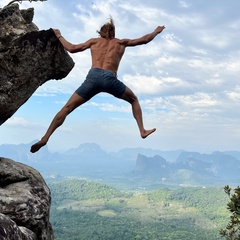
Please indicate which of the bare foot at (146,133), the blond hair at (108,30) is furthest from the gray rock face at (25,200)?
the blond hair at (108,30)

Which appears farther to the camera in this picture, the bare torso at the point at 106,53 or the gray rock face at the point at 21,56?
the gray rock face at the point at 21,56

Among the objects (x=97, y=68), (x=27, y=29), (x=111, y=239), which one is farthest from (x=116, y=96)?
(x=111, y=239)

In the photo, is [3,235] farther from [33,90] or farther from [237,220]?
[237,220]

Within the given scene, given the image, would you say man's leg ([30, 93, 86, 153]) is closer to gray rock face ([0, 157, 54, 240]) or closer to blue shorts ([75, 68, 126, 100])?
blue shorts ([75, 68, 126, 100])

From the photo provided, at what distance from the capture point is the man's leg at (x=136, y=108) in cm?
769

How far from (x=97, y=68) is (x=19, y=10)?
4260mm

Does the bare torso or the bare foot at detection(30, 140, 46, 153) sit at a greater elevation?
the bare torso

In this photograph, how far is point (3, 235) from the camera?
18.2ft

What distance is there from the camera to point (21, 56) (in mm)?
9305

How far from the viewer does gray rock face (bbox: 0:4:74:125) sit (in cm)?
924

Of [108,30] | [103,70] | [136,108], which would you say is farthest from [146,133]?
[108,30]

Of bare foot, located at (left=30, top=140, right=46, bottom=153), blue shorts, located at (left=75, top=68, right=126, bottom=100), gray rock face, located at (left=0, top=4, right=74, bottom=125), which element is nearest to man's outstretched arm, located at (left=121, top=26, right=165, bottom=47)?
blue shorts, located at (left=75, top=68, right=126, bottom=100)

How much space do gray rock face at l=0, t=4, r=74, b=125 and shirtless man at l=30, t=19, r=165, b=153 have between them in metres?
1.80

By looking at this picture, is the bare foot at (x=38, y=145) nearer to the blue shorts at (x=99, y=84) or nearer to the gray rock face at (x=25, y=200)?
the gray rock face at (x=25, y=200)
